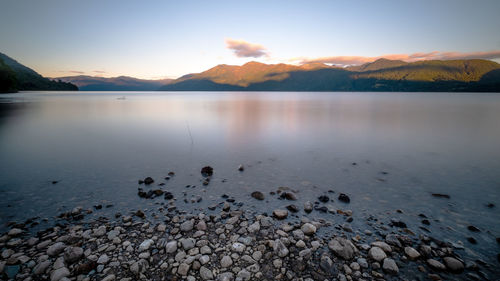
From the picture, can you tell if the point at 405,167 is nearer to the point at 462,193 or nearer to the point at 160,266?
the point at 462,193

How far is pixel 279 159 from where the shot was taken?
12.0 meters

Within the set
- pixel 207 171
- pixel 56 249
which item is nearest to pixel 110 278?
pixel 56 249

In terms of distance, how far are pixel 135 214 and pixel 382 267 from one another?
6.45 meters

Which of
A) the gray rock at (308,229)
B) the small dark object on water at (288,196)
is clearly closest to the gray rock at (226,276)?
the gray rock at (308,229)

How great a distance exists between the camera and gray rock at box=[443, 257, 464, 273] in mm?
4336

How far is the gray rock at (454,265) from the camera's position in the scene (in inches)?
171

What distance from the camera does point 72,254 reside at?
4.41 meters

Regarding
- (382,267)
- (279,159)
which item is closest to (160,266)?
(382,267)

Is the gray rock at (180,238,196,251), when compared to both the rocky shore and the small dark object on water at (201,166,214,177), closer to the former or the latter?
the rocky shore

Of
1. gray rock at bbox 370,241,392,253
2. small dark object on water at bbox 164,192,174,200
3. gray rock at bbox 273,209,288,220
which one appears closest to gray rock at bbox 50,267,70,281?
small dark object on water at bbox 164,192,174,200

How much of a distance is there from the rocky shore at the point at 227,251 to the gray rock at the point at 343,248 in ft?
0.07

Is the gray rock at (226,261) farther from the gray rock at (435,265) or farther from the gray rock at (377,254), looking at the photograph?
the gray rock at (435,265)

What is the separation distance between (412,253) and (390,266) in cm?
81

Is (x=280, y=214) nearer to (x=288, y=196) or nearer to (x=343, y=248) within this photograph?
(x=288, y=196)
